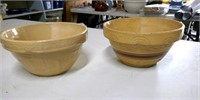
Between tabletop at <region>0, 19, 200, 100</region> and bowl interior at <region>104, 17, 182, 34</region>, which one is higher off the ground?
bowl interior at <region>104, 17, 182, 34</region>

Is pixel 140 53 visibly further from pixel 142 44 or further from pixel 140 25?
pixel 140 25

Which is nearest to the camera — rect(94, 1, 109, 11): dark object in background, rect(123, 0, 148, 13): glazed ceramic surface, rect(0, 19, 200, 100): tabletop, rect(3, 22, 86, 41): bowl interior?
rect(0, 19, 200, 100): tabletop

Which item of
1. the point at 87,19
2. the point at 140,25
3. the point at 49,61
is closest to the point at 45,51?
the point at 49,61

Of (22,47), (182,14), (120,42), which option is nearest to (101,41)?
(120,42)

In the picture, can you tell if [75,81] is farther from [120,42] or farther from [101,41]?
[101,41]

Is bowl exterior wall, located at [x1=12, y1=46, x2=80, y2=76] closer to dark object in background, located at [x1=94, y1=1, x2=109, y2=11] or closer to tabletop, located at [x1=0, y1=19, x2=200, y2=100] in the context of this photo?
tabletop, located at [x1=0, y1=19, x2=200, y2=100]

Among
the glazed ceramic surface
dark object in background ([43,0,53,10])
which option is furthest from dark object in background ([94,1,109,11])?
dark object in background ([43,0,53,10])

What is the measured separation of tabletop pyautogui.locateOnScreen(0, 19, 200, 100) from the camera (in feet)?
1.43

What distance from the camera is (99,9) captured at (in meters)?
2.48

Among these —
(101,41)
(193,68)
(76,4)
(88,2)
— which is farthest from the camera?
(88,2)

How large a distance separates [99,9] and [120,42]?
2023 millimetres

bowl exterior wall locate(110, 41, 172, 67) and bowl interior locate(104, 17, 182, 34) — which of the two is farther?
bowl interior locate(104, 17, 182, 34)

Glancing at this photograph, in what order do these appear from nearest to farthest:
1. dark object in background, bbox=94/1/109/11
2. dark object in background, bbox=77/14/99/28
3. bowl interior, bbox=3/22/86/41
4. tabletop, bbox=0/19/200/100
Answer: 1. tabletop, bbox=0/19/200/100
2. bowl interior, bbox=3/22/86/41
3. dark object in background, bbox=94/1/109/11
4. dark object in background, bbox=77/14/99/28

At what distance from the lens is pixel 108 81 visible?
49cm
